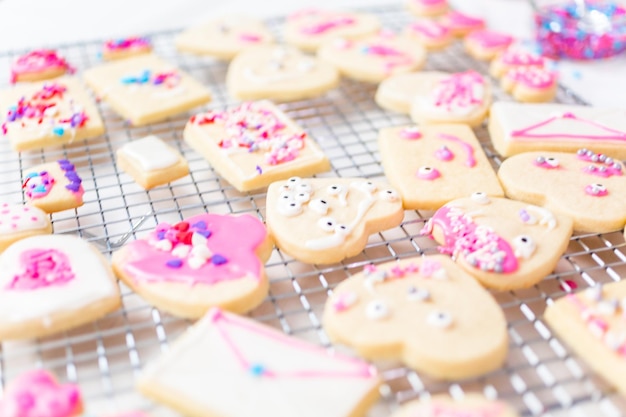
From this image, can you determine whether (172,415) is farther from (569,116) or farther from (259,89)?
(569,116)

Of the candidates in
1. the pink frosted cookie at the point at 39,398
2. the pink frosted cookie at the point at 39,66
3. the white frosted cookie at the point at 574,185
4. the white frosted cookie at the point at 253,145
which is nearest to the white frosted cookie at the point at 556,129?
the white frosted cookie at the point at 574,185

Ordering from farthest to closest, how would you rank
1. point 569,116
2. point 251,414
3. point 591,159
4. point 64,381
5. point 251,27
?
point 251,27, point 569,116, point 591,159, point 64,381, point 251,414

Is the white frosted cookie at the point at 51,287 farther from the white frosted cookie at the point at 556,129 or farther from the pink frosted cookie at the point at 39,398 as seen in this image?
the white frosted cookie at the point at 556,129

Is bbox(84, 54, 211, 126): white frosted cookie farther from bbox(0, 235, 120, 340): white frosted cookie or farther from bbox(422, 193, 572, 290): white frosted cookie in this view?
bbox(422, 193, 572, 290): white frosted cookie

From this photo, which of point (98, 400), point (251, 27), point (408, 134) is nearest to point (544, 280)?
point (408, 134)

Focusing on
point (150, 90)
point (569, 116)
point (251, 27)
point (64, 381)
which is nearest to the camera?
point (64, 381)

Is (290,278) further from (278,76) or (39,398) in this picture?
(278,76)

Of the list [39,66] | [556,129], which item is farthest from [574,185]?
[39,66]
